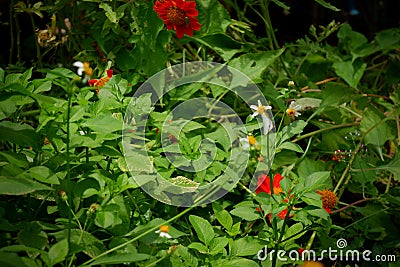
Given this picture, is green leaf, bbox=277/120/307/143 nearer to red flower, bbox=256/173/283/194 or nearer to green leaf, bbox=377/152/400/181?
red flower, bbox=256/173/283/194

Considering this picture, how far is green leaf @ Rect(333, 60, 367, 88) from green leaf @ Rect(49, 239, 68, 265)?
3.23 ft

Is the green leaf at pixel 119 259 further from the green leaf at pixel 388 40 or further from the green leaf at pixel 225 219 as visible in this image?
the green leaf at pixel 388 40

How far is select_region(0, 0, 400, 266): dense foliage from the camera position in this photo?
0.82 m

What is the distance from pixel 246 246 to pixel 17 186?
385mm

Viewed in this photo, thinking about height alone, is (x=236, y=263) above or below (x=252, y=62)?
below

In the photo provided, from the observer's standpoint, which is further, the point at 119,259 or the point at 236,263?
the point at 236,263

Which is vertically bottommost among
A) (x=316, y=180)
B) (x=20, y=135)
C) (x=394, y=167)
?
(x=394, y=167)

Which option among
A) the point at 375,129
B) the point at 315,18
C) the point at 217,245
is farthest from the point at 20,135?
the point at 315,18

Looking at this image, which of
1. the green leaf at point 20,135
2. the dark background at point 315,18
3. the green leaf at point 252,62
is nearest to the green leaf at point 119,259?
the green leaf at point 20,135

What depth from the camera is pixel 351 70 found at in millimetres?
1510

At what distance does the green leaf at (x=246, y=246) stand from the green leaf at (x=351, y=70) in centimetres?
68

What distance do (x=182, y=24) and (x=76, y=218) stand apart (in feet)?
1.62

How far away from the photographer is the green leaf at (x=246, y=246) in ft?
3.01

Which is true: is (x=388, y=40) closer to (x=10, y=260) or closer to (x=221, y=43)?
(x=221, y=43)
